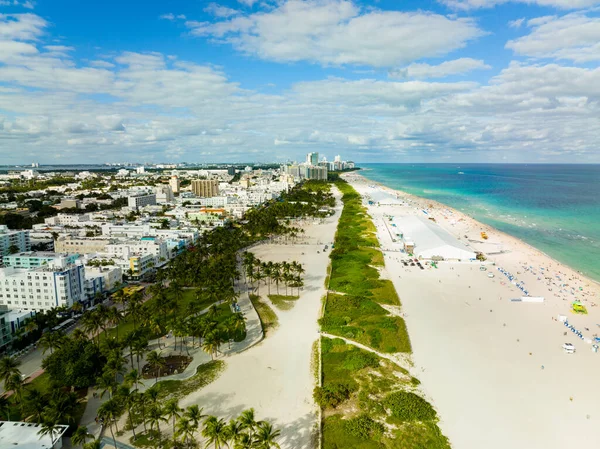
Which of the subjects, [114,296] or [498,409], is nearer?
[498,409]

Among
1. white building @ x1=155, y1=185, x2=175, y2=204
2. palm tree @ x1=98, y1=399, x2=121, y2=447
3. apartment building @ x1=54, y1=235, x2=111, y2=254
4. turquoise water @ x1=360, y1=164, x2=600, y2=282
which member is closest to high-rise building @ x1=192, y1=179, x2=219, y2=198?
white building @ x1=155, y1=185, x2=175, y2=204

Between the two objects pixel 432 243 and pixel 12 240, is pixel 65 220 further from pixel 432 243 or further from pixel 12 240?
pixel 432 243

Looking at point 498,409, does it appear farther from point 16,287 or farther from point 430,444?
point 16,287

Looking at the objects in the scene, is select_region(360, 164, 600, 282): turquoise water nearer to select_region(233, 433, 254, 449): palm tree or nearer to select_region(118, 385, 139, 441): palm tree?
select_region(233, 433, 254, 449): palm tree

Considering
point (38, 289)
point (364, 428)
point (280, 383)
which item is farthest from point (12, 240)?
point (364, 428)

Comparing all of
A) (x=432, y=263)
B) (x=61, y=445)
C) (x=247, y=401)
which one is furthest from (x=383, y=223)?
(x=61, y=445)

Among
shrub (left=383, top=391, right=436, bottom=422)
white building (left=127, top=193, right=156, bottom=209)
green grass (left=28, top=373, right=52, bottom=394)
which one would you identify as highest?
white building (left=127, top=193, right=156, bottom=209)

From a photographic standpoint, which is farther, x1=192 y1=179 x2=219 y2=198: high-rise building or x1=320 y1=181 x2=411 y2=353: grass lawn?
x1=192 y1=179 x2=219 y2=198: high-rise building
